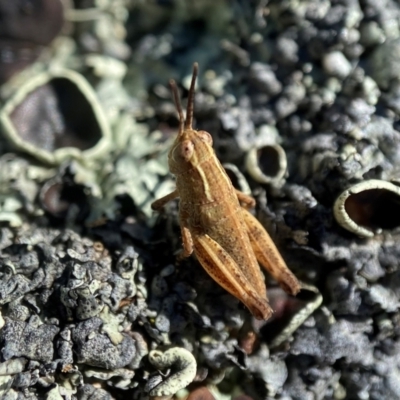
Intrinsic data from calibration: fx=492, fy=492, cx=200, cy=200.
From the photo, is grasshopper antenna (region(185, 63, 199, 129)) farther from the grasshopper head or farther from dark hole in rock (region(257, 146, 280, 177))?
dark hole in rock (region(257, 146, 280, 177))

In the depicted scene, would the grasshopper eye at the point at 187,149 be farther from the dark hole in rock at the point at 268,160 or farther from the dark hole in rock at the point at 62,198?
the dark hole in rock at the point at 62,198

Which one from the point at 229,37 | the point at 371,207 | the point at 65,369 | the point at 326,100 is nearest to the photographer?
the point at 65,369

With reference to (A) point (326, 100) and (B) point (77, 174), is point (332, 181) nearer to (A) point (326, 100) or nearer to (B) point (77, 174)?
(A) point (326, 100)

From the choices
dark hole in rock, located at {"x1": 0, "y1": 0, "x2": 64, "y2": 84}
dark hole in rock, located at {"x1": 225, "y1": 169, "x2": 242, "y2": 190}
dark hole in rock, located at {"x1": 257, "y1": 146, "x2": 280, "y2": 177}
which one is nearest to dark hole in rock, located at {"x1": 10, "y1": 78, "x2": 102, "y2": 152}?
dark hole in rock, located at {"x1": 0, "y1": 0, "x2": 64, "y2": 84}

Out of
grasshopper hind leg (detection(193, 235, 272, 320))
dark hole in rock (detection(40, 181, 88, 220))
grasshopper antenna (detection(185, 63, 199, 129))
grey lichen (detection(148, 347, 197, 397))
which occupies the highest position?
grasshopper antenna (detection(185, 63, 199, 129))

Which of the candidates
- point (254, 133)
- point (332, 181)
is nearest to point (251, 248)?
point (332, 181)

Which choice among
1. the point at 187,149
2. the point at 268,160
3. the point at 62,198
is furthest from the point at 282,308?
the point at 62,198
